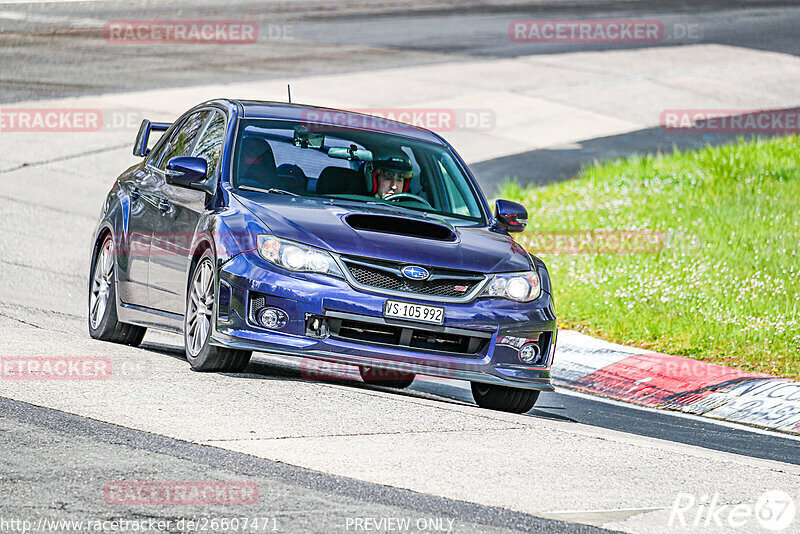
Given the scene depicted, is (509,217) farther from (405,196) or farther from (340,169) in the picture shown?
(340,169)

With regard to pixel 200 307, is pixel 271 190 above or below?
above

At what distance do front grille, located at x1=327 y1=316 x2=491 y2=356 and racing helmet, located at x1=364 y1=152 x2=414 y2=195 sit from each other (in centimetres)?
131

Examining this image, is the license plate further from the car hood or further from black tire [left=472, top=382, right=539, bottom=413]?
black tire [left=472, top=382, right=539, bottom=413]

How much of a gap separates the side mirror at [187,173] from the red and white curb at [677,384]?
3.52 metres

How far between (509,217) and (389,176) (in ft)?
2.79

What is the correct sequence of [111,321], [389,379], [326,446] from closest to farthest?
[326,446] < [111,321] < [389,379]

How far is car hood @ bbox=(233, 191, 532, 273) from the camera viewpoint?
7773 millimetres

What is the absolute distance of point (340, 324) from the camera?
774 centimetres

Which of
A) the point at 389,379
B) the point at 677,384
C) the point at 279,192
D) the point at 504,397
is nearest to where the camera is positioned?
the point at 279,192

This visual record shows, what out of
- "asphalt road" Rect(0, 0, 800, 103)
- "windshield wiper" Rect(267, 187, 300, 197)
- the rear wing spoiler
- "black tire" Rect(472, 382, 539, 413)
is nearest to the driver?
"windshield wiper" Rect(267, 187, 300, 197)

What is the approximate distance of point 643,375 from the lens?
34.1 ft

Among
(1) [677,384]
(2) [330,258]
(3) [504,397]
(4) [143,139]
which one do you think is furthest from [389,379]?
(4) [143,139]

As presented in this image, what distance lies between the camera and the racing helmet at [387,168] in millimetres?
8859

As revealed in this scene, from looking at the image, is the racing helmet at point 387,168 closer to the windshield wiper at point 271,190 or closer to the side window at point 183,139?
the windshield wiper at point 271,190
